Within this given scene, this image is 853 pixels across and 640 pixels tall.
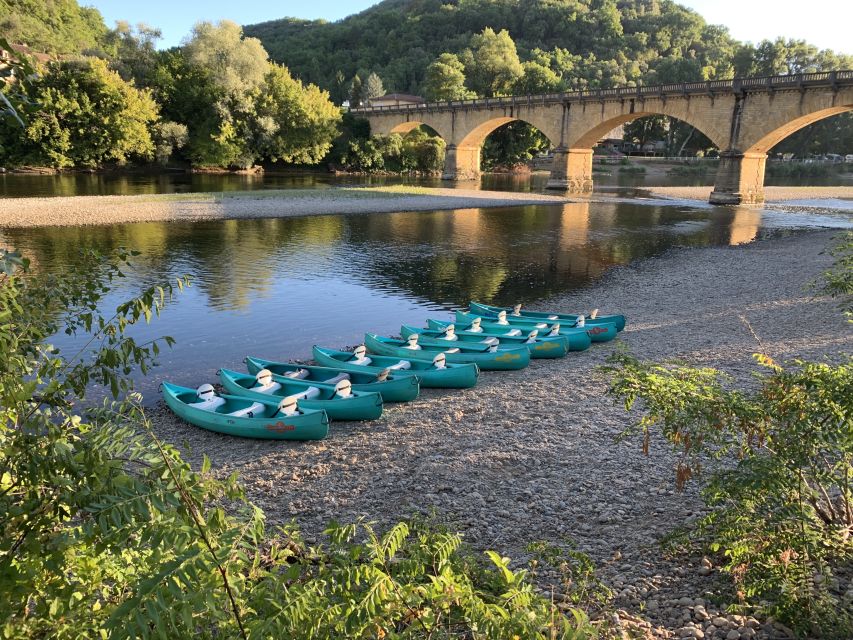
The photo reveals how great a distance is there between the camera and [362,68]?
121250mm

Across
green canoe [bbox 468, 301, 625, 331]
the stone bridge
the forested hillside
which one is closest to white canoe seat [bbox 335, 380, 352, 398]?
green canoe [bbox 468, 301, 625, 331]

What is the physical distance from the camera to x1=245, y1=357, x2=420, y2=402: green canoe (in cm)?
947

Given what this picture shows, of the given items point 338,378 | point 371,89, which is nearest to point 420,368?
point 338,378

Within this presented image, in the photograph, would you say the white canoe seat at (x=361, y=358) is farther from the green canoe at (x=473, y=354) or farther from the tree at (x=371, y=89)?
the tree at (x=371, y=89)

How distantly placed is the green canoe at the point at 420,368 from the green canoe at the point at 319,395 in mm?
894

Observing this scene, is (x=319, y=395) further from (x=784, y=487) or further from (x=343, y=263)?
(x=343, y=263)

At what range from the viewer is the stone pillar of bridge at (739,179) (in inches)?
1642

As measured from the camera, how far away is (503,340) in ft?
39.7

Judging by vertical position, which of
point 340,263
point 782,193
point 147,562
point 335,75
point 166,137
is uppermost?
point 335,75

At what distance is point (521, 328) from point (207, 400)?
638 cm

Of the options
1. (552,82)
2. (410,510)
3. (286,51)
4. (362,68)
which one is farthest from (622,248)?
(286,51)

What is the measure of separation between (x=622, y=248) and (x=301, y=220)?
599 inches

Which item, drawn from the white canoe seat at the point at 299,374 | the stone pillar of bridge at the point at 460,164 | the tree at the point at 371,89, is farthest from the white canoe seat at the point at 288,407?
the tree at the point at 371,89

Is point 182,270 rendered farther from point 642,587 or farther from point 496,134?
point 496,134
